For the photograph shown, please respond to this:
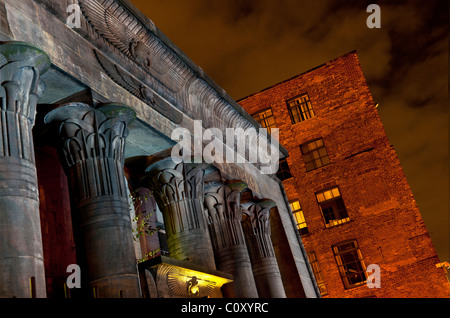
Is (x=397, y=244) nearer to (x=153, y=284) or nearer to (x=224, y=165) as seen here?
(x=224, y=165)

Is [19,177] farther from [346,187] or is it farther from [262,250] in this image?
[346,187]

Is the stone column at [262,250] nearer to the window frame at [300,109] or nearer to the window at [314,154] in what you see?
the window at [314,154]

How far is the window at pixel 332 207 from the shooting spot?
2623cm

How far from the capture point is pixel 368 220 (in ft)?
83.0

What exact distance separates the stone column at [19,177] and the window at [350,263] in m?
20.7

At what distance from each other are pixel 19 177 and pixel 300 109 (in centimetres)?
2446

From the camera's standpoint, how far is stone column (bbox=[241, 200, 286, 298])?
1276 centimetres

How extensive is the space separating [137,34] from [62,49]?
245 cm

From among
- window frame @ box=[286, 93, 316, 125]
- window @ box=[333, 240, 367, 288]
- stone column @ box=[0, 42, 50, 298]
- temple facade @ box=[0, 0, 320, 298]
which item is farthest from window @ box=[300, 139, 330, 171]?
stone column @ box=[0, 42, 50, 298]

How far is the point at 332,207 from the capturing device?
26.6m

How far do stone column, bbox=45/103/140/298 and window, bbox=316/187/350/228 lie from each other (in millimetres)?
19586

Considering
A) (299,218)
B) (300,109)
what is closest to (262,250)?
(299,218)

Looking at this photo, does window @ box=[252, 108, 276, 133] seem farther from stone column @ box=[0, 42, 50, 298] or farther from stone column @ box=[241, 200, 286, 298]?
stone column @ box=[0, 42, 50, 298]

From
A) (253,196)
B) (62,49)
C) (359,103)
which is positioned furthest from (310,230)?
(62,49)
